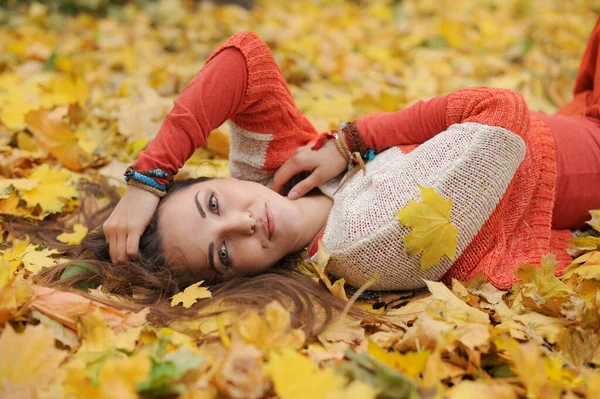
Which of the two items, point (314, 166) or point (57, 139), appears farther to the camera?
point (57, 139)

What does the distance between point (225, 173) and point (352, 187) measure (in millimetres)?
745

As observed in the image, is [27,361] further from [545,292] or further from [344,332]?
[545,292]

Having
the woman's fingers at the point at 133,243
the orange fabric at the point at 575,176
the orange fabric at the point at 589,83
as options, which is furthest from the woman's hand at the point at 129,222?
the orange fabric at the point at 589,83

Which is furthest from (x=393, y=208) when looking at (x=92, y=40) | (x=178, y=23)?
(x=178, y=23)

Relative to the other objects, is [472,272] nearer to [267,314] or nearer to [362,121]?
[362,121]

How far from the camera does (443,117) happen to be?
2094 millimetres

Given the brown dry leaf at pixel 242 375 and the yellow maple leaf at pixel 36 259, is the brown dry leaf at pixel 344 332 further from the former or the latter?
the yellow maple leaf at pixel 36 259

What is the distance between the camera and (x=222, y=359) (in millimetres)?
1325

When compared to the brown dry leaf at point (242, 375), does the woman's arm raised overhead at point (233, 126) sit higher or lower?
higher

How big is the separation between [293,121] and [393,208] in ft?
2.08

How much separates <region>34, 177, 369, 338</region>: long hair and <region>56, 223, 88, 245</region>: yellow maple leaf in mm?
154

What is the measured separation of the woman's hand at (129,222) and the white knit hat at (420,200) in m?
0.60

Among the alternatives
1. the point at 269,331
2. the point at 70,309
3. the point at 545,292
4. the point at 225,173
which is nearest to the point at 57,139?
the point at 225,173

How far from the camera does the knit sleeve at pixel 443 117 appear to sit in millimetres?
1916
